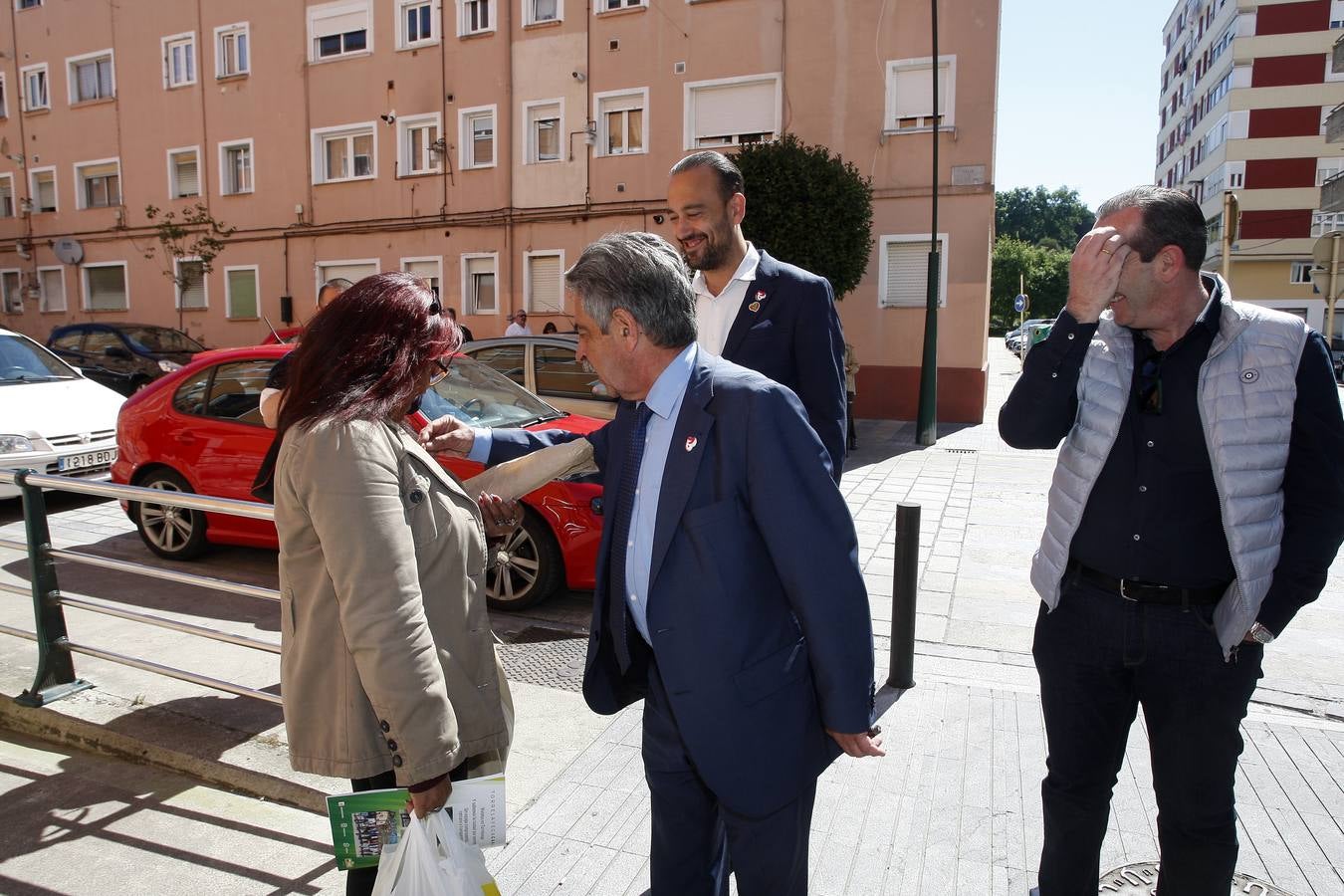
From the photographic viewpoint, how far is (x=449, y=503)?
81.4 inches

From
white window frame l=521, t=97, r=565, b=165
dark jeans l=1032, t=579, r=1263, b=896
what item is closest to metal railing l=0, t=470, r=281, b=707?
dark jeans l=1032, t=579, r=1263, b=896

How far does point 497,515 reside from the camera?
90.7 inches

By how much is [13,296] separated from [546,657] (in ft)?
103

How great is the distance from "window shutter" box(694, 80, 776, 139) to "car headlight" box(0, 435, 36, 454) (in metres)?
13.8

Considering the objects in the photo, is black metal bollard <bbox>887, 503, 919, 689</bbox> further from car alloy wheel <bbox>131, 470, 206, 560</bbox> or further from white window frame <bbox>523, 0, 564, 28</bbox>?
white window frame <bbox>523, 0, 564, 28</bbox>

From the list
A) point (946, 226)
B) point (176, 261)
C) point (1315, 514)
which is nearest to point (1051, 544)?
point (1315, 514)

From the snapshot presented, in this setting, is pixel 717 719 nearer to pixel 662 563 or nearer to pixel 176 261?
pixel 662 563

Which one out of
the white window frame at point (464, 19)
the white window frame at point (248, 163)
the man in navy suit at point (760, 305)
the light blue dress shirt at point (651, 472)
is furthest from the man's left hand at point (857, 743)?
the white window frame at point (248, 163)

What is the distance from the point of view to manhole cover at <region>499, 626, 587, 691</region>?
4488 millimetres

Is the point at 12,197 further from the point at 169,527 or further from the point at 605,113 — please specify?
the point at 169,527

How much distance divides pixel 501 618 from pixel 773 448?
4143 mm

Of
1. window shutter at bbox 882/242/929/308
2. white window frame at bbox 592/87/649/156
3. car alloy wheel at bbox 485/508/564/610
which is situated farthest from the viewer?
white window frame at bbox 592/87/649/156

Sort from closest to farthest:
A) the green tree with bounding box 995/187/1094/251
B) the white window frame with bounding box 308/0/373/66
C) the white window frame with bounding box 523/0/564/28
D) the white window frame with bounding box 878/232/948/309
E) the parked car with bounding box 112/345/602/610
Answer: the parked car with bounding box 112/345/602/610 → the white window frame with bounding box 878/232/948/309 → the white window frame with bounding box 523/0/564/28 → the white window frame with bounding box 308/0/373/66 → the green tree with bounding box 995/187/1094/251

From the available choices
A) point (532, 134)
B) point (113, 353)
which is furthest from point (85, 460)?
point (532, 134)
